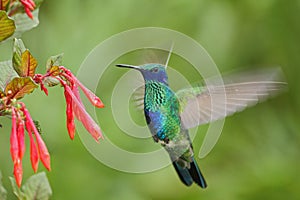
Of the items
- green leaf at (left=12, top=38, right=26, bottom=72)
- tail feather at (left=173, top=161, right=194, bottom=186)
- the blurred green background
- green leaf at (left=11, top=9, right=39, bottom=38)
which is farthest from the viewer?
the blurred green background

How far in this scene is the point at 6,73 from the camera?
1.02 metres

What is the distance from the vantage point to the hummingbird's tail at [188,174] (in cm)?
145

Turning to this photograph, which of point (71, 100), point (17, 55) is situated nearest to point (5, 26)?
point (17, 55)

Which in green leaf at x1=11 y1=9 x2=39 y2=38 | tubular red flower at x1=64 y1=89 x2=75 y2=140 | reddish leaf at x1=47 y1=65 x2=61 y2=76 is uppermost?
green leaf at x1=11 y1=9 x2=39 y2=38

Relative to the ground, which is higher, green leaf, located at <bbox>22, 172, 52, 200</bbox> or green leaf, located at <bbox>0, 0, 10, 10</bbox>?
green leaf, located at <bbox>0, 0, 10, 10</bbox>

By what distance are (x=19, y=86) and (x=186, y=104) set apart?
62 cm

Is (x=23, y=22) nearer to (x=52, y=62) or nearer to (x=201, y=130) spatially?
(x=52, y=62)

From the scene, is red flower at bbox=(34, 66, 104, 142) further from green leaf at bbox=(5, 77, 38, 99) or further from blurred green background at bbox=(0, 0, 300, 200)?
blurred green background at bbox=(0, 0, 300, 200)

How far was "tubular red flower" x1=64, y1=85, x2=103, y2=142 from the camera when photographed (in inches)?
37.7

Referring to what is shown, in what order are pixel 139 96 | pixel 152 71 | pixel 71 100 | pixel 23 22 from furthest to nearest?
pixel 139 96 → pixel 152 71 → pixel 23 22 → pixel 71 100

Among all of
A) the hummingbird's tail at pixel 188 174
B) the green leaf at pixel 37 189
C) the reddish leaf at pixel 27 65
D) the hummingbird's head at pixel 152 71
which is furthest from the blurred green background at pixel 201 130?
the reddish leaf at pixel 27 65

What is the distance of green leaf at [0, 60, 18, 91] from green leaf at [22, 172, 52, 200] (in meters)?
0.16

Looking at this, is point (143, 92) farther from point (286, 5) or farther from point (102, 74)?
point (286, 5)

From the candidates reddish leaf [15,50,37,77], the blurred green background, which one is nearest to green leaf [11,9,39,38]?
reddish leaf [15,50,37,77]
